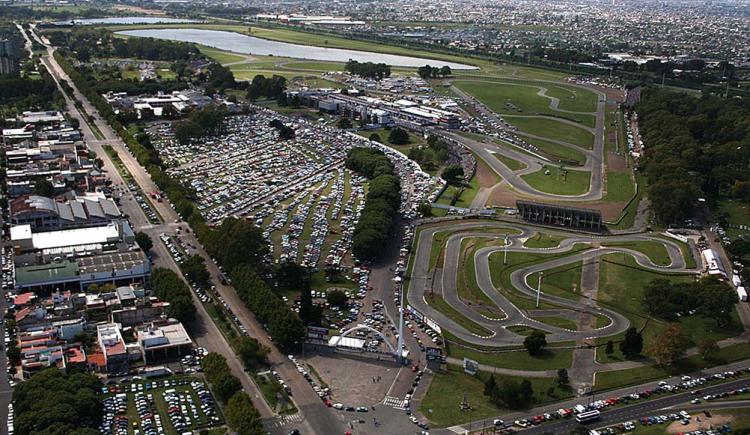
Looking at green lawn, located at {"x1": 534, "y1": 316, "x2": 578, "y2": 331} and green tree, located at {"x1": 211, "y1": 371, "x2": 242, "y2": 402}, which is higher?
green lawn, located at {"x1": 534, "y1": 316, "x2": 578, "y2": 331}

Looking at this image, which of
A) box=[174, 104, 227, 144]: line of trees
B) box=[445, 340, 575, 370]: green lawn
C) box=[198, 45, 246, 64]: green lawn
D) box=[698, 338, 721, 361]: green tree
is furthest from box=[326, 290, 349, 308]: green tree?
box=[198, 45, 246, 64]: green lawn

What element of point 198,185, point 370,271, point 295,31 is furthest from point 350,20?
point 370,271

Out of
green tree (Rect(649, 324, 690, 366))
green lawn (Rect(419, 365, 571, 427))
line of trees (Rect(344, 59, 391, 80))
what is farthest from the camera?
line of trees (Rect(344, 59, 391, 80))

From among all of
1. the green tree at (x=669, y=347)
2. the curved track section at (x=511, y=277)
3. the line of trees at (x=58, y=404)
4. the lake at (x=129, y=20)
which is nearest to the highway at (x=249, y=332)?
the line of trees at (x=58, y=404)

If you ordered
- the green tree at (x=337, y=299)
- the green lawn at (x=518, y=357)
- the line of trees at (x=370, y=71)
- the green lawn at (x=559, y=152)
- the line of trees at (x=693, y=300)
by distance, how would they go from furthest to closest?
the line of trees at (x=370, y=71) → the green lawn at (x=559, y=152) → the green tree at (x=337, y=299) → the line of trees at (x=693, y=300) → the green lawn at (x=518, y=357)

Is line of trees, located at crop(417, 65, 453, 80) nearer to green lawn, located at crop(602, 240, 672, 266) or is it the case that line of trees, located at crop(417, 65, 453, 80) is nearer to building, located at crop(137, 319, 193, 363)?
green lawn, located at crop(602, 240, 672, 266)

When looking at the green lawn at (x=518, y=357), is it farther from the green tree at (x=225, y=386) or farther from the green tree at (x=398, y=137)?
the green tree at (x=398, y=137)
